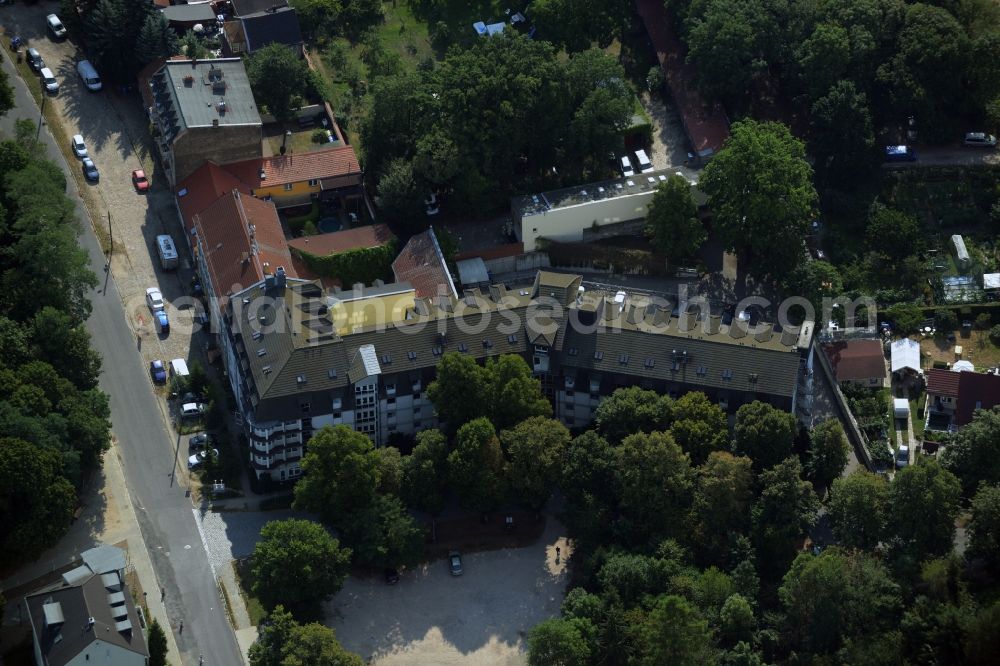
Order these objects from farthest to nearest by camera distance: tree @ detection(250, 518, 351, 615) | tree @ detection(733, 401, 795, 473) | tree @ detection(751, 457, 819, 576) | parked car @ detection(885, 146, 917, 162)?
parked car @ detection(885, 146, 917, 162)
tree @ detection(733, 401, 795, 473)
tree @ detection(751, 457, 819, 576)
tree @ detection(250, 518, 351, 615)

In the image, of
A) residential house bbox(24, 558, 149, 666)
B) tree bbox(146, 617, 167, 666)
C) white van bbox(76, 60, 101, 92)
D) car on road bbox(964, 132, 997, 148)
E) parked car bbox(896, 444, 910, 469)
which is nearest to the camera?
residential house bbox(24, 558, 149, 666)

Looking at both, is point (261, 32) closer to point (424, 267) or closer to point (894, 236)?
point (424, 267)

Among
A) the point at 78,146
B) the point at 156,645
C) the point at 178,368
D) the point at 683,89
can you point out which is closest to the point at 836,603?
the point at 156,645

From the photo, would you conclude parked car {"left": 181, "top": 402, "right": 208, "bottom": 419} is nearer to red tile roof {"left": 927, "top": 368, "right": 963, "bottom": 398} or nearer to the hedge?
the hedge

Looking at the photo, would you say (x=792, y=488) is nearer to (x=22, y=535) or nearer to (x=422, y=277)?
(x=422, y=277)

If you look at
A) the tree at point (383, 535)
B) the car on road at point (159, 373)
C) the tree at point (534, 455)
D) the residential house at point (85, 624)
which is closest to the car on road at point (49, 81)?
the car on road at point (159, 373)

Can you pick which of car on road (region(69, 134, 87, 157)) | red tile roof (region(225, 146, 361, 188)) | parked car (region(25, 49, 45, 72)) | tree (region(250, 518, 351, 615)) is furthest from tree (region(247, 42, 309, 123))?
tree (region(250, 518, 351, 615))
